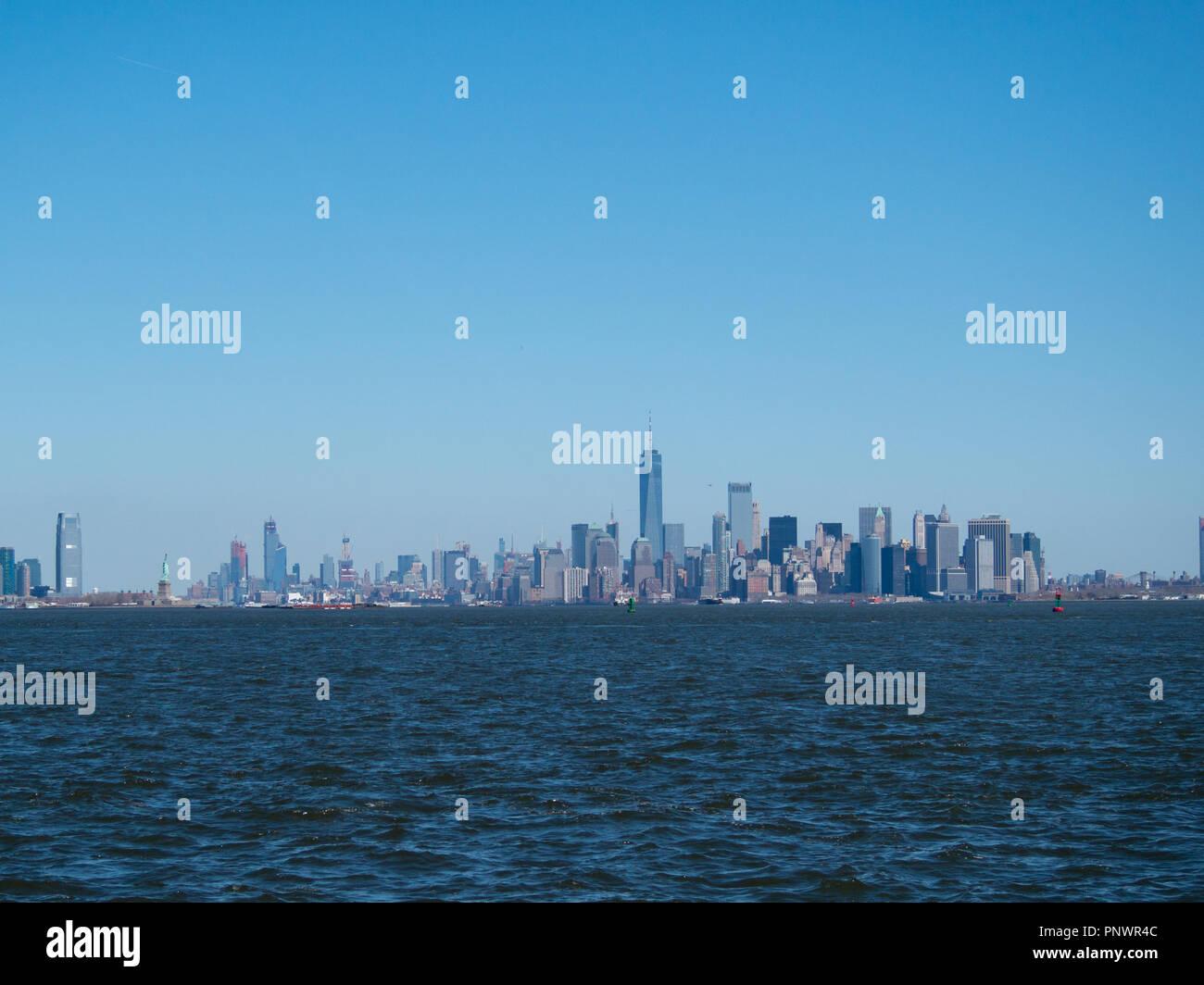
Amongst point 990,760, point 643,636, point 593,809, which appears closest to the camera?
point 593,809

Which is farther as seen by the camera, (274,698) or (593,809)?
(274,698)

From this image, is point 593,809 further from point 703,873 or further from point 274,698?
point 274,698
